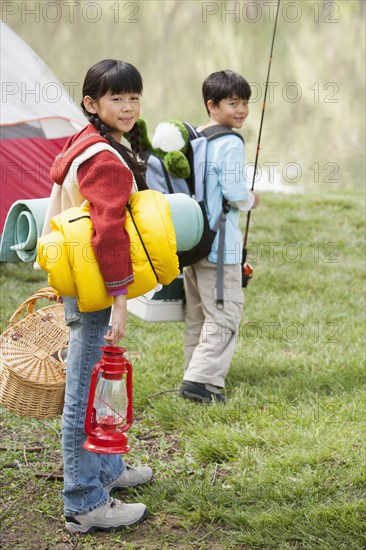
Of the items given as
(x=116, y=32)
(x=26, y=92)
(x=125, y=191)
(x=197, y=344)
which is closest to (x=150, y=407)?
(x=197, y=344)

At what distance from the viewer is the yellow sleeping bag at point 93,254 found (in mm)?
2299

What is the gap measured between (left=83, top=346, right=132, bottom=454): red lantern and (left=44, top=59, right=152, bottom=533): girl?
6 centimetres

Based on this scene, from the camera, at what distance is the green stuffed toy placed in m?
3.47

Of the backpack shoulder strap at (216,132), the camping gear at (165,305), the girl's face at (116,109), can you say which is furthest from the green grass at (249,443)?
the girl's face at (116,109)

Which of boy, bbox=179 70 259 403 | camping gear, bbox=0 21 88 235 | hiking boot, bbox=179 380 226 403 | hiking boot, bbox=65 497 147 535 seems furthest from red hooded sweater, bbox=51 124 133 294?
camping gear, bbox=0 21 88 235

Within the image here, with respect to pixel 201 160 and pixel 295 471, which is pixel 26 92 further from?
pixel 295 471

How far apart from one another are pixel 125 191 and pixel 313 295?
2.93m

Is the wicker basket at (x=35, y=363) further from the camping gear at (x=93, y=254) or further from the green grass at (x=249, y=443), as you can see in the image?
the camping gear at (x=93, y=254)

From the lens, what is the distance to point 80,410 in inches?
100

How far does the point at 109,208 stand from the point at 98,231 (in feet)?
0.22

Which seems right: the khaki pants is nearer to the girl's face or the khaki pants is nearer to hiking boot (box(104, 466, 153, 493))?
hiking boot (box(104, 466, 153, 493))

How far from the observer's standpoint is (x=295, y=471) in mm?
2938

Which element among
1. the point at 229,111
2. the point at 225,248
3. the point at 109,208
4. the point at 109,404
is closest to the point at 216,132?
the point at 229,111

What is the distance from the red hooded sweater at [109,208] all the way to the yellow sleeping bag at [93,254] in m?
0.03
